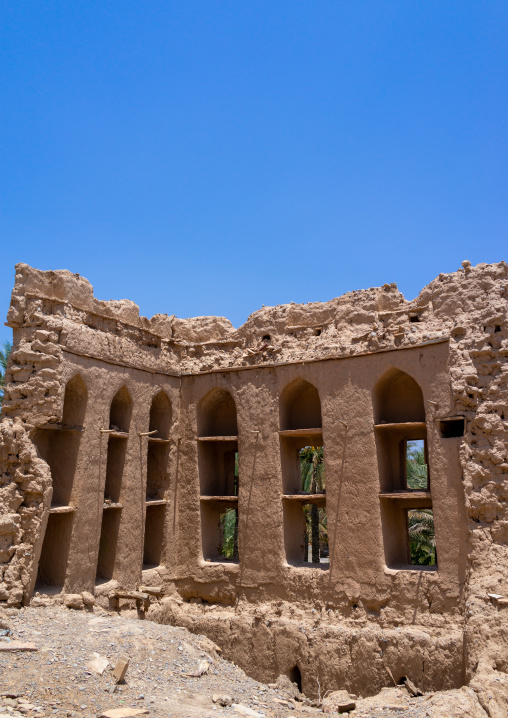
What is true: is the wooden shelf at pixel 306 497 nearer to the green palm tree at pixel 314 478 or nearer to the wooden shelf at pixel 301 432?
the wooden shelf at pixel 301 432

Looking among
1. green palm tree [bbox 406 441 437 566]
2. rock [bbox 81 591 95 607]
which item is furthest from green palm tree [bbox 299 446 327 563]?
rock [bbox 81 591 95 607]

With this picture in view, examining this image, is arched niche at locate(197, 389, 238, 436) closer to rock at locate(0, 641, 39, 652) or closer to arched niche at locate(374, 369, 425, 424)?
arched niche at locate(374, 369, 425, 424)

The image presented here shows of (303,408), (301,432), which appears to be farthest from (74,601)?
(303,408)

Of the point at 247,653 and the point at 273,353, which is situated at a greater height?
the point at 273,353

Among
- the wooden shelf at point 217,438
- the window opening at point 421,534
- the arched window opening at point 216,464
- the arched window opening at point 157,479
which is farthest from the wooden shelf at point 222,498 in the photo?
the window opening at point 421,534

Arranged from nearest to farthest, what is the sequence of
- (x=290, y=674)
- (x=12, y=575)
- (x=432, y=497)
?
(x=12, y=575) < (x=432, y=497) < (x=290, y=674)

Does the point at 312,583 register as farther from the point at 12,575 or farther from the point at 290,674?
the point at 12,575

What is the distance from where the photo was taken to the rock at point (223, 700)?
8500 mm

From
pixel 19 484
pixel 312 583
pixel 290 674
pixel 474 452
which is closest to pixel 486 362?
pixel 474 452

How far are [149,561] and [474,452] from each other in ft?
24.6

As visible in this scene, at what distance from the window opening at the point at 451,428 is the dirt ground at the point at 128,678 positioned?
421 cm

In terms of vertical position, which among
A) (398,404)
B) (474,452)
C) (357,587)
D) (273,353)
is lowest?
(357,587)

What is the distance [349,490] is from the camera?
A: 460 inches

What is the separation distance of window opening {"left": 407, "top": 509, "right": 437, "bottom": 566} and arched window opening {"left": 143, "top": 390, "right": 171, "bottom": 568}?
8606mm
